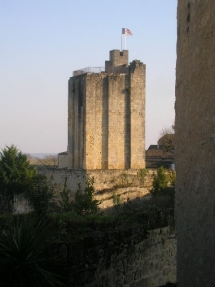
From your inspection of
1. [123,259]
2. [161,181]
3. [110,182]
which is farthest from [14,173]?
[123,259]

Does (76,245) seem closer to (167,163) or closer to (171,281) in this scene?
(171,281)

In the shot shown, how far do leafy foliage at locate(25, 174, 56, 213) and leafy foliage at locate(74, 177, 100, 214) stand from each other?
1951 millimetres

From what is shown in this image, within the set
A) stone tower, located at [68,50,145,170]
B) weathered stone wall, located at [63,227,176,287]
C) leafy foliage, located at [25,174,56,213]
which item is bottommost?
weathered stone wall, located at [63,227,176,287]

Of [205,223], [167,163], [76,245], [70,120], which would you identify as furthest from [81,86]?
[205,223]

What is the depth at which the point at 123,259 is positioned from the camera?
8711 mm

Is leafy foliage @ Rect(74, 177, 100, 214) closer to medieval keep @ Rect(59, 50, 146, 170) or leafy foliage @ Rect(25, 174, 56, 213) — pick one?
leafy foliage @ Rect(25, 174, 56, 213)

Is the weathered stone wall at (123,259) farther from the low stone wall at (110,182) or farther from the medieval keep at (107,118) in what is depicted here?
the medieval keep at (107,118)

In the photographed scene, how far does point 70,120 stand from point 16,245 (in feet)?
109

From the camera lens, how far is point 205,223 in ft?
17.1

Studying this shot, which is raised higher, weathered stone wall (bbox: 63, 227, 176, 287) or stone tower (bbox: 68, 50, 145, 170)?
stone tower (bbox: 68, 50, 145, 170)

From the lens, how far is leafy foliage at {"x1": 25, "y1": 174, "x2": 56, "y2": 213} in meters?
33.9

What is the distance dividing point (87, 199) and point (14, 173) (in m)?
7.22

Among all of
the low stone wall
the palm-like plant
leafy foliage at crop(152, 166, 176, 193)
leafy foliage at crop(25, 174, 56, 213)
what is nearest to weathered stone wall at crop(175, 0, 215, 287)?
the palm-like plant

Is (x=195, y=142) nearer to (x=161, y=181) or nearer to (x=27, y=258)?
(x=27, y=258)
